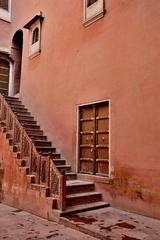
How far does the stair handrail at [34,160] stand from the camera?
5.01 metres

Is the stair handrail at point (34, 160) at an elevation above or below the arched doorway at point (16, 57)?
below

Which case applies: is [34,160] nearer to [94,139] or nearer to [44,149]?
[44,149]

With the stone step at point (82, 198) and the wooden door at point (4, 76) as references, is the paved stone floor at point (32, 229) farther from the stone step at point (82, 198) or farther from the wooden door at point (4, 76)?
the wooden door at point (4, 76)

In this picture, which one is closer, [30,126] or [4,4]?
[30,126]

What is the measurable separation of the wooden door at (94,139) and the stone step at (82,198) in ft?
1.89

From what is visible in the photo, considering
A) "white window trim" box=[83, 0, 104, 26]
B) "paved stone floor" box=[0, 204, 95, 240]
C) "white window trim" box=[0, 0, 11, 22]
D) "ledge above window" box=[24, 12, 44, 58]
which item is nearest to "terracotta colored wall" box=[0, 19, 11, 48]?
"white window trim" box=[0, 0, 11, 22]

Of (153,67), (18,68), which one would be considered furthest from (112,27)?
(18,68)

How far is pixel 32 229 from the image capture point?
4.52 metres

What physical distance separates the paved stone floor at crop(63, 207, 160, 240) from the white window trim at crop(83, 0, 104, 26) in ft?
A: 15.9

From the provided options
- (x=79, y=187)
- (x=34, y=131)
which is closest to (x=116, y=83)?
(x=79, y=187)

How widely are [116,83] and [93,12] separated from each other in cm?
228

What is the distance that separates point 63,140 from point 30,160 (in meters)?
1.63

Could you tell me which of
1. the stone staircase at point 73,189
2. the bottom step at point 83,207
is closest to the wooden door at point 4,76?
the stone staircase at point 73,189

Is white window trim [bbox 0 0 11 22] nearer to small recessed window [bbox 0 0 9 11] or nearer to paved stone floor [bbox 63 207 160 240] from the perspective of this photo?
small recessed window [bbox 0 0 9 11]
